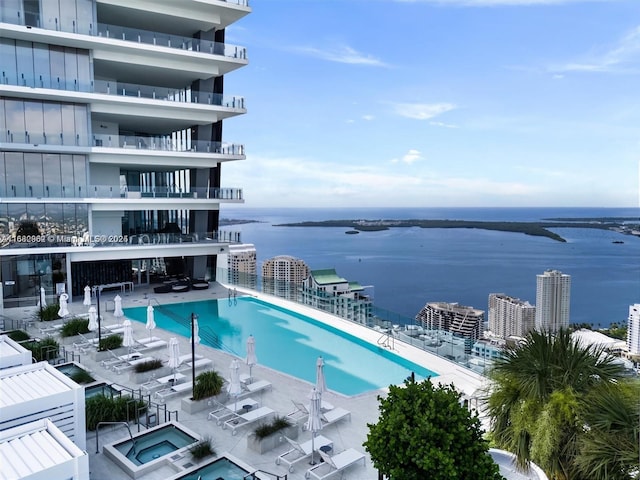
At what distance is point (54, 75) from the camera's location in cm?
2017

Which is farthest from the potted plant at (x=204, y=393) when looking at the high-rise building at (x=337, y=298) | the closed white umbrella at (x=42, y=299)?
the closed white umbrella at (x=42, y=299)

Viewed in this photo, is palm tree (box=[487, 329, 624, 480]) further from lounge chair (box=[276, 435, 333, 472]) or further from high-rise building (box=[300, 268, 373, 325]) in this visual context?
high-rise building (box=[300, 268, 373, 325])

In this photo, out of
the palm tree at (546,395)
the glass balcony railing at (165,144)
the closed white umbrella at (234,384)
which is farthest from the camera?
the glass balcony railing at (165,144)

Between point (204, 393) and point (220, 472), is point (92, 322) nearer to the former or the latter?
point (204, 393)

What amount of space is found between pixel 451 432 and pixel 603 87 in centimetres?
3310

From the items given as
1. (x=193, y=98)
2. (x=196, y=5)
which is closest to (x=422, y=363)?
(x=193, y=98)

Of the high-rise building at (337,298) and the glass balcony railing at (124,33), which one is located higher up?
the glass balcony railing at (124,33)

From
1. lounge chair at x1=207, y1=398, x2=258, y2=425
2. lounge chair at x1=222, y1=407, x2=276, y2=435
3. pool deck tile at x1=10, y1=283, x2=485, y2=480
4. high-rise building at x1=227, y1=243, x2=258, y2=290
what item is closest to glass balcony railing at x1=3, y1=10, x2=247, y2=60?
high-rise building at x1=227, y1=243, x2=258, y2=290

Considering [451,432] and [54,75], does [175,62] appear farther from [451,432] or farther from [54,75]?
[451,432]

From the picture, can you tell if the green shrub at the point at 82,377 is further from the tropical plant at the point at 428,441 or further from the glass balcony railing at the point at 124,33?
the glass balcony railing at the point at 124,33

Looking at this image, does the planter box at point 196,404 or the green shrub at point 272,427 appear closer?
the green shrub at point 272,427

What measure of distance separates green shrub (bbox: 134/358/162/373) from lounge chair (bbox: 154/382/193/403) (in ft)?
4.72

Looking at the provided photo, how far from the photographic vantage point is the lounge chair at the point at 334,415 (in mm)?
8864

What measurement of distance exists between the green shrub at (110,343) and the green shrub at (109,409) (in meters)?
4.11
